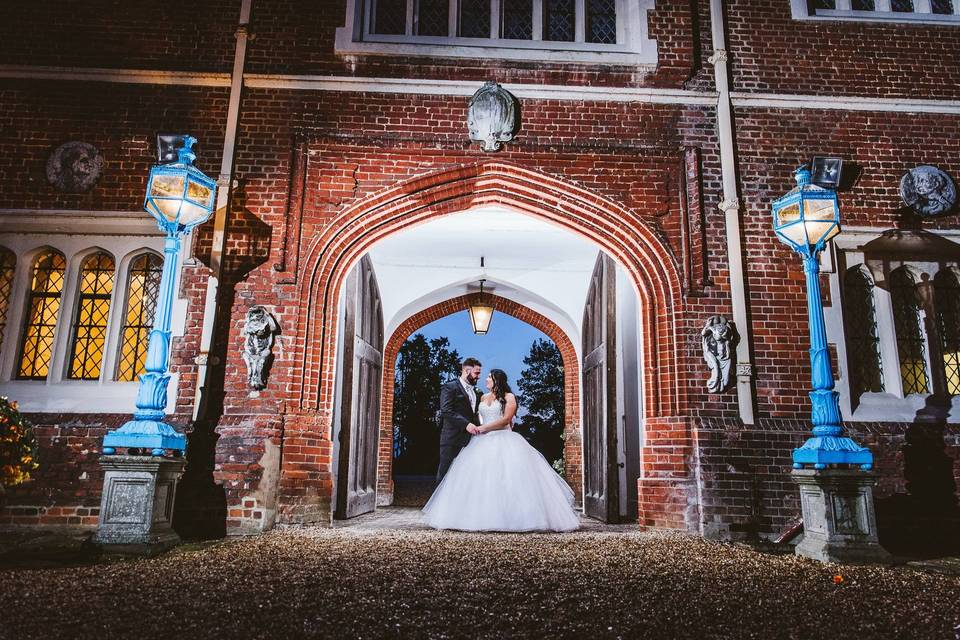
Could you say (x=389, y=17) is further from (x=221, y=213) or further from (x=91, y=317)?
(x=91, y=317)

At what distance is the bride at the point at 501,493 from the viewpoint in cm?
616

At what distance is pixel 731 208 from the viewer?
677cm

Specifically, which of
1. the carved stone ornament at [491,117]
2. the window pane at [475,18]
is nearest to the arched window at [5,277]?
the carved stone ornament at [491,117]

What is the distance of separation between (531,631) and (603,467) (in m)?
5.10

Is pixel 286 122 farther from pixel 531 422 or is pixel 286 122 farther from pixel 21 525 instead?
pixel 531 422

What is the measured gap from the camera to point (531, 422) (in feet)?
137

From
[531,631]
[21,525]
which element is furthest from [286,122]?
[531,631]

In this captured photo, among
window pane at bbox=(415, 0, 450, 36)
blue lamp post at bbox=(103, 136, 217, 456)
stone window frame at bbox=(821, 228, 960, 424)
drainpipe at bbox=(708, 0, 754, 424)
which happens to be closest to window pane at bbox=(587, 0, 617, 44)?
drainpipe at bbox=(708, 0, 754, 424)

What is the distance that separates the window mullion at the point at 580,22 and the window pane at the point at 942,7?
4.25 metres

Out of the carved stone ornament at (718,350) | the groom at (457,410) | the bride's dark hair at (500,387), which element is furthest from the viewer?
the groom at (457,410)

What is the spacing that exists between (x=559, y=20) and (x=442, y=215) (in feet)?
9.28

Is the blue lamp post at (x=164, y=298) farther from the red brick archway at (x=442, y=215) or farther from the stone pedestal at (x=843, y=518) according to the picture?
the stone pedestal at (x=843, y=518)

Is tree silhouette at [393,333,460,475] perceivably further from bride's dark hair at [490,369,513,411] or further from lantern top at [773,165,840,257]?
lantern top at [773,165,840,257]

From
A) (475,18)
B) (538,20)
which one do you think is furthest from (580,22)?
(475,18)
